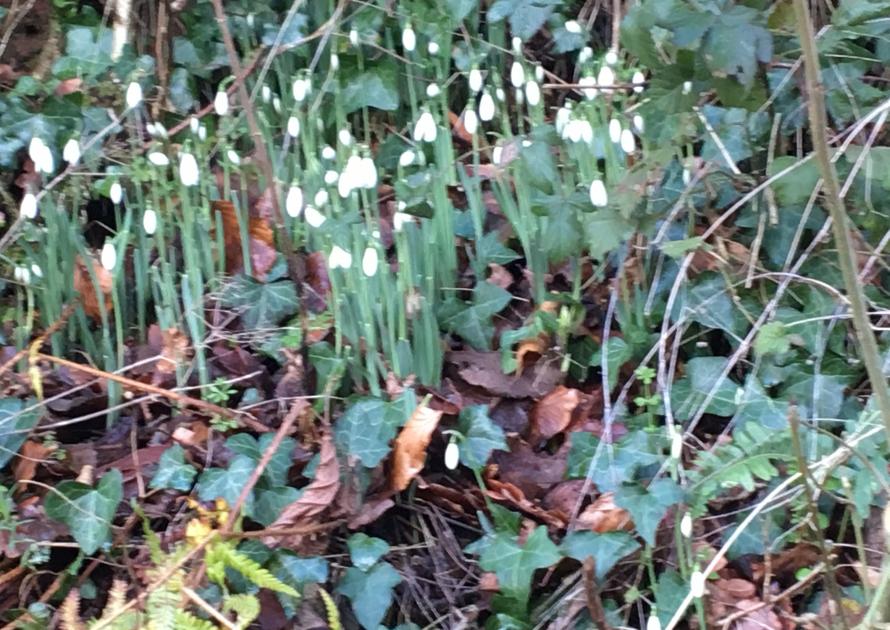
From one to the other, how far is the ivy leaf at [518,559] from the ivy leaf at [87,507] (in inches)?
22.6

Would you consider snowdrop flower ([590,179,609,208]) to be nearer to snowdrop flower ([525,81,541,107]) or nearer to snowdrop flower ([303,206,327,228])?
snowdrop flower ([525,81,541,107])

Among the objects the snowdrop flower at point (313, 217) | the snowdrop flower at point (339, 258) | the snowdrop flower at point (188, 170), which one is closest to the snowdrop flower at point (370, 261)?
the snowdrop flower at point (339, 258)

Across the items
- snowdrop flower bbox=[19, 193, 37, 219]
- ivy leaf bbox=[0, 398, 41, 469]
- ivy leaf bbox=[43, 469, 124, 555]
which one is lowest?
ivy leaf bbox=[43, 469, 124, 555]

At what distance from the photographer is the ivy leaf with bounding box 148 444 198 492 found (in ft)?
4.68

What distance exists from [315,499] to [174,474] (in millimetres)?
244

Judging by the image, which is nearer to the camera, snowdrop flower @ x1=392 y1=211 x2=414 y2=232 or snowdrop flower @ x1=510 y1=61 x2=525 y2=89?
snowdrop flower @ x1=392 y1=211 x2=414 y2=232

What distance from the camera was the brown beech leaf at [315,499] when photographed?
1360 mm

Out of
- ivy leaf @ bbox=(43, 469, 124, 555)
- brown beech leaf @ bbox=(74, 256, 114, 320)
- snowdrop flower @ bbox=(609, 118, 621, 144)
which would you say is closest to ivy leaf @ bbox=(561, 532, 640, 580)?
ivy leaf @ bbox=(43, 469, 124, 555)

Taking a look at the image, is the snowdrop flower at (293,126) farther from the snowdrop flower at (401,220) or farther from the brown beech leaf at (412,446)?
the brown beech leaf at (412,446)

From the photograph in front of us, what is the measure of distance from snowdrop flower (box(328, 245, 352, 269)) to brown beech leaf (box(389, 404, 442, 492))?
275mm

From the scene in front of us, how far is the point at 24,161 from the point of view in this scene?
206cm

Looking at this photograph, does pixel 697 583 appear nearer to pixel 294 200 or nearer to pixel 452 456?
pixel 452 456

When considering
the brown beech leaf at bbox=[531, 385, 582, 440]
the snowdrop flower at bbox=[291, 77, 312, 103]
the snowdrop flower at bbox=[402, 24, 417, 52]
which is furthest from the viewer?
the snowdrop flower at bbox=[402, 24, 417, 52]

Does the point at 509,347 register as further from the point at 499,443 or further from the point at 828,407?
the point at 828,407
